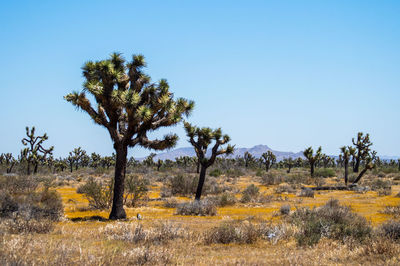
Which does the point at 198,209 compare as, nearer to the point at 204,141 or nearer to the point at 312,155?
the point at 204,141

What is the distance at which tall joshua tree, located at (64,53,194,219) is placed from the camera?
12984 mm

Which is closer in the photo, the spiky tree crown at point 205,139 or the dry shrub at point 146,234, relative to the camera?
the dry shrub at point 146,234

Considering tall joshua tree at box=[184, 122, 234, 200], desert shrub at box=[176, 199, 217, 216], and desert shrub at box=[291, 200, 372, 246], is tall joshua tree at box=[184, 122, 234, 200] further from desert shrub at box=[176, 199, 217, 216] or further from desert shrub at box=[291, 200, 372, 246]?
desert shrub at box=[291, 200, 372, 246]

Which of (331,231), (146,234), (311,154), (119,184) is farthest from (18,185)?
(311,154)

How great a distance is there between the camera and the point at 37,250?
6352 mm

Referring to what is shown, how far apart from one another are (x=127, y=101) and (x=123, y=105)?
250 millimetres

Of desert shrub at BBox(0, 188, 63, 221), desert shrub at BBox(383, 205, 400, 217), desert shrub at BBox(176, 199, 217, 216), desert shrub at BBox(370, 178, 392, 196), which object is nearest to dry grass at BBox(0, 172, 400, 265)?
desert shrub at BBox(0, 188, 63, 221)

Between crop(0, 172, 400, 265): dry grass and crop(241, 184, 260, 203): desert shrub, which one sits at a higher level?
crop(0, 172, 400, 265): dry grass

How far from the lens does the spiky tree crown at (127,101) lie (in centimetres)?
1297

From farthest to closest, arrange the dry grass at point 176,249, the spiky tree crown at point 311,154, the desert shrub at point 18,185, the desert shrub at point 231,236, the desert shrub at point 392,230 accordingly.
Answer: the spiky tree crown at point 311,154 < the desert shrub at point 18,185 < the desert shrub at point 231,236 < the desert shrub at point 392,230 < the dry grass at point 176,249

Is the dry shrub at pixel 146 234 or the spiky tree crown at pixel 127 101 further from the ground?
the spiky tree crown at pixel 127 101

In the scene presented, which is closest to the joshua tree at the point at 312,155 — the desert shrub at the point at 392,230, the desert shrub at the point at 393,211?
the desert shrub at the point at 393,211

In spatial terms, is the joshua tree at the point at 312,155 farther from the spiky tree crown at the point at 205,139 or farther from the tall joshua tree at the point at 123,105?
the tall joshua tree at the point at 123,105

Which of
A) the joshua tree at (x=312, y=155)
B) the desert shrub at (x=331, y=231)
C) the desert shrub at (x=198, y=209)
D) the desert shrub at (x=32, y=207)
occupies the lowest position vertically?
the desert shrub at (x=198, y=209)
